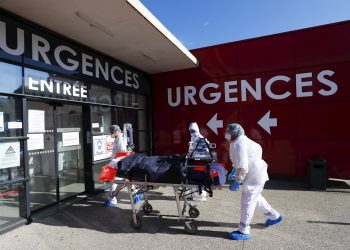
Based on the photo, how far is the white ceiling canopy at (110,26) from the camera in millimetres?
4246

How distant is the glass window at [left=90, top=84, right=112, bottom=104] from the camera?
618 cm

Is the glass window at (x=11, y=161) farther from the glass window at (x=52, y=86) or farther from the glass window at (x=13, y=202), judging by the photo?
the glass window at (x=52, y=86)

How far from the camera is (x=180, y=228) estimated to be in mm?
4078

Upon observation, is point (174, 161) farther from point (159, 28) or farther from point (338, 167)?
point (338, 167)

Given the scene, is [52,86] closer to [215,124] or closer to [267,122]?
[215,124]

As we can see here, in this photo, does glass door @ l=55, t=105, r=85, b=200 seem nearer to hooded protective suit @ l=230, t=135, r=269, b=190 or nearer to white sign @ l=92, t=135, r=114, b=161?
white sign @ l=92, t=135, r=114, b=161

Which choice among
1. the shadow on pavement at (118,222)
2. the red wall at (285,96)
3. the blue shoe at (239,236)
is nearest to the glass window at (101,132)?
the shadow on pavement at (118,222)

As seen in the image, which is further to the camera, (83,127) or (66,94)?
(83,127)

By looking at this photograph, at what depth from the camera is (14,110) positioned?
434 centimetres

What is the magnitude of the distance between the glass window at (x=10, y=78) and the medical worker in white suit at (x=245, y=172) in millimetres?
3547

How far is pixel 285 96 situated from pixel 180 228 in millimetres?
4814

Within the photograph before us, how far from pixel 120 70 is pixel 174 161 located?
4.24 meters

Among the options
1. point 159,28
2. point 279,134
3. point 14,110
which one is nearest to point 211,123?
point 279,134

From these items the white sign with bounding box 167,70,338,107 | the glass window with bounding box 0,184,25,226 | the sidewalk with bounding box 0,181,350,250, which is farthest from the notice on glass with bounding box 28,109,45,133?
the white sign with bounding box 167,70,338,107
